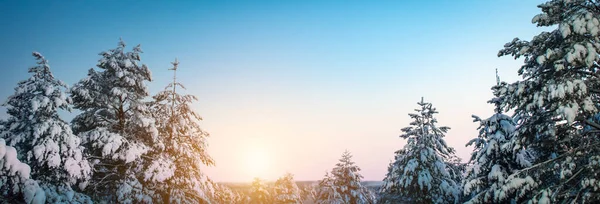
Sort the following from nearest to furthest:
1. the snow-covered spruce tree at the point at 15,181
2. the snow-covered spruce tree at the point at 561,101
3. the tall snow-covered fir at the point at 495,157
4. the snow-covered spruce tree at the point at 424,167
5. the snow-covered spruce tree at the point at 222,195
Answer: the snow-covered spruce tree at the point at 15,181, the snow-covered spruce tree at the point at 561,101, the tall snow-covered fir at the point at 495,157, the snow-covered spruce tree at the point at 222,195, the snow-covered spruce tree at the point at 424,167

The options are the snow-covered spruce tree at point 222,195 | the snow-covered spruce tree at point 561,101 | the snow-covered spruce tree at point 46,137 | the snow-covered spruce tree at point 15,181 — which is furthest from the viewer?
the snow-covered spruce tree at point 222,195

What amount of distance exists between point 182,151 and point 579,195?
1523cm

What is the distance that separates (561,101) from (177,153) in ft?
49.8

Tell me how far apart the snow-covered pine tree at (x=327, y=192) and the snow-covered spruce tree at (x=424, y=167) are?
6.20m

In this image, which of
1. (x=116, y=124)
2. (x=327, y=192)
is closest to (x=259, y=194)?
(x=327, y=192)

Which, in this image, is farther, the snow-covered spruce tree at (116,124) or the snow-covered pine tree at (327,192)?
the snow-covered pine tree at (327,192)

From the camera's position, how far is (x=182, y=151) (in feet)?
53.0

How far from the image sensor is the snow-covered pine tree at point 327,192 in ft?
96.6

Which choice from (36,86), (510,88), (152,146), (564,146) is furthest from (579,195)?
(36,86)

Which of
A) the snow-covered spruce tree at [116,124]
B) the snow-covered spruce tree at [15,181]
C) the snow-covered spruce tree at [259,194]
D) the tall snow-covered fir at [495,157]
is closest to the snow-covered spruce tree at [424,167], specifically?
the tall snow-covered fir at [495,157]

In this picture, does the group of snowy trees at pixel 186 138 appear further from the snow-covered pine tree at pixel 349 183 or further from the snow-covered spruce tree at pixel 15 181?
the snow-covered pine tree at pixel 349 183

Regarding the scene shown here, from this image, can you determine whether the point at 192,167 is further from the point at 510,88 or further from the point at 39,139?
the point at 510,88

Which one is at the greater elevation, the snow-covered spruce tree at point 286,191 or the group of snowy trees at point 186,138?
the group of snowy trees at point 186,138

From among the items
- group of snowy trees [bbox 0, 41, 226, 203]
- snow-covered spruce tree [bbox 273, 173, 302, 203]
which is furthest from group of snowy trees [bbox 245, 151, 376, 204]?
group of snowy trees [bbox 0, 41, 226, 203]
